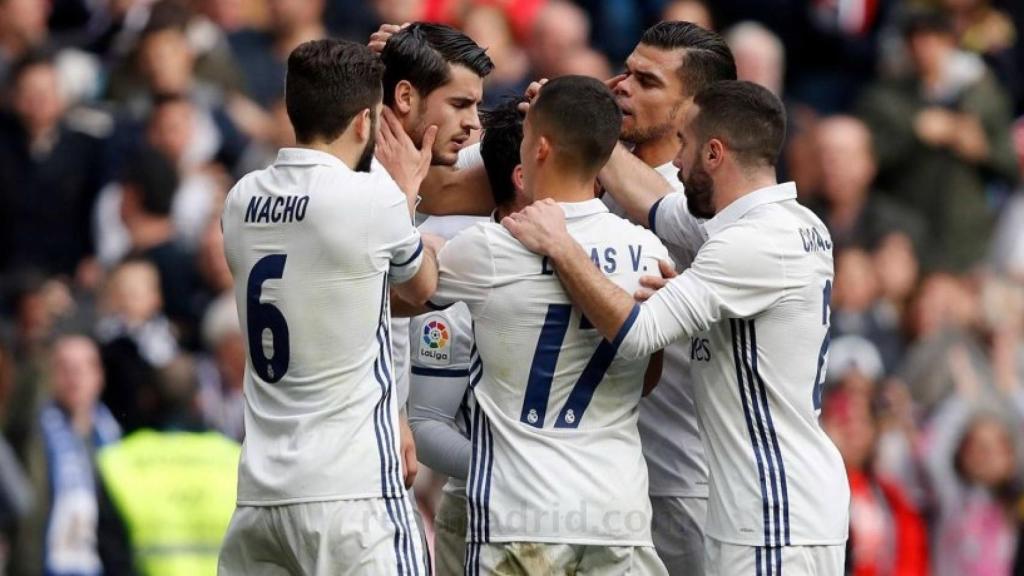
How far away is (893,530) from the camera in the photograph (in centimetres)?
1238

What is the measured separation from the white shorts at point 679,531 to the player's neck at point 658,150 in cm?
124

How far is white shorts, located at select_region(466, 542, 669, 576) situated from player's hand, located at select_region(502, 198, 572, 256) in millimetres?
947

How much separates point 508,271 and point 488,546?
886 mm

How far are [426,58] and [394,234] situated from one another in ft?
3.14

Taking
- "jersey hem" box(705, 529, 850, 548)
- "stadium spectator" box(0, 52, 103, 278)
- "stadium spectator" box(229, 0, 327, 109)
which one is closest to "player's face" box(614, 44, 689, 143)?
"jersey hem" box(705, 529, 850, 548)

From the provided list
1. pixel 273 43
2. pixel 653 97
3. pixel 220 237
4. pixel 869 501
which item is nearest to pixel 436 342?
pixel 653 97

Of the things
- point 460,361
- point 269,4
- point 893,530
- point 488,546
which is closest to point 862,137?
point 893,530

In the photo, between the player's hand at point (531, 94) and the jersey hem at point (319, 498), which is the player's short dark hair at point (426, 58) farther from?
the jersey hem at point (319, 498)

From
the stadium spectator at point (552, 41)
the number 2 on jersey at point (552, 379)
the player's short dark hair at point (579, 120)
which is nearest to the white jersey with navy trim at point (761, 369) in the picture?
the number 2 on jersey at point (552, 379)

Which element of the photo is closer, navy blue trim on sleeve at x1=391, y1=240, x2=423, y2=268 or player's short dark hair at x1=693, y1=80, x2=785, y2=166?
navy blue trim on sleeve at x1=391, y1=240, x2=423, y2=268

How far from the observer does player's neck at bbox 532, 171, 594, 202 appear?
700cm

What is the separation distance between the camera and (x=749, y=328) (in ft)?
23.1

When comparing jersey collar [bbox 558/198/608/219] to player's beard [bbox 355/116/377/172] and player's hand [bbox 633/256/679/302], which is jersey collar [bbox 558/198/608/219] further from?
player's beard [bbox 355/116/377/172]

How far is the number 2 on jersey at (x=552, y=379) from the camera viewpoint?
688 cm
